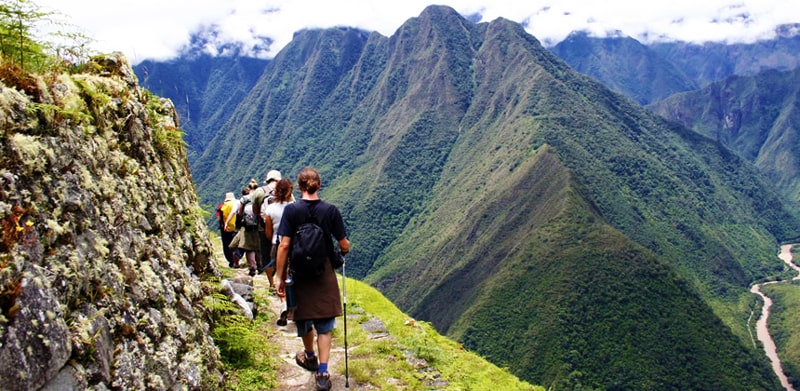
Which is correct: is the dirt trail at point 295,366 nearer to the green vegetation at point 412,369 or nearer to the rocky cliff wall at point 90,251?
the green vegetation at point 412,369

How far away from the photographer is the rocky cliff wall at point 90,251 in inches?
167

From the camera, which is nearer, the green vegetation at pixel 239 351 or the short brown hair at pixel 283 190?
the green vegetation at pixel 239 351

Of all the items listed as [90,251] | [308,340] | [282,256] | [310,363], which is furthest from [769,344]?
[90,251]

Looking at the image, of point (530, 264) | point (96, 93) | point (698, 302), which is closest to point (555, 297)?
point (530, 264)

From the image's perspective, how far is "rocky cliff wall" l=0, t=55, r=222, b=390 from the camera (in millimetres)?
4250

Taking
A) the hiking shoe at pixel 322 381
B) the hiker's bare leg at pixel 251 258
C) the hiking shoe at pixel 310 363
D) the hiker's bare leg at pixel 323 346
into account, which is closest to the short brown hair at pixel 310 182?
the hiker's bare leg at pixel 323 346

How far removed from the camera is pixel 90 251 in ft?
17.3

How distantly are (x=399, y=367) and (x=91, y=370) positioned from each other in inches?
232

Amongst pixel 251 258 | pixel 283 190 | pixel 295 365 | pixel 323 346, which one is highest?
pixel 283 190

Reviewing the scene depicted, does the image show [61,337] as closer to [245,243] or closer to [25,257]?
[25,257]

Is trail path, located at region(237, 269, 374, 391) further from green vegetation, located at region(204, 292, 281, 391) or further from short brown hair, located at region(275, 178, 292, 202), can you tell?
short brown hair, located at region(275, 178, 292, 202)

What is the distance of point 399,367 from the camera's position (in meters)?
9.71

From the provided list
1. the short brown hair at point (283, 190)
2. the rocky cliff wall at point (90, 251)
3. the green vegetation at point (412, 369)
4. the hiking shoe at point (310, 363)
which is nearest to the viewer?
the rocky cliff wall at point (90, 251)

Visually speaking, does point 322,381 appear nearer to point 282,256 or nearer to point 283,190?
point 282,256
